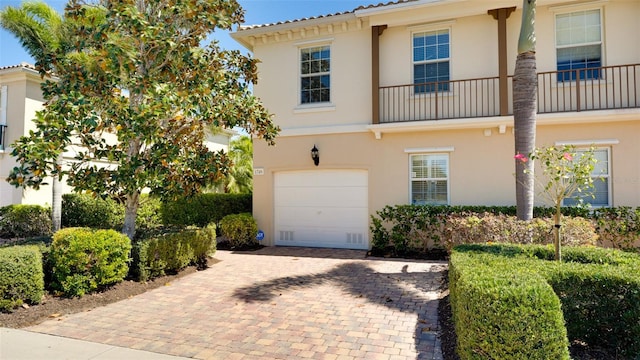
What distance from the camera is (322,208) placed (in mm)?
11398

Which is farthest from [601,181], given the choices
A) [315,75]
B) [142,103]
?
[142,103]

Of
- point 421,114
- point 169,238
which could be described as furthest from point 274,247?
point 421,114

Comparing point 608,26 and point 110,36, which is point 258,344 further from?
point 608,26

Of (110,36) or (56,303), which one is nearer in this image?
(56,303)

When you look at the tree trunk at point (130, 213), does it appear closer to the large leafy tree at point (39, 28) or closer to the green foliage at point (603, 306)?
the large leafy tree at point (39, 28)

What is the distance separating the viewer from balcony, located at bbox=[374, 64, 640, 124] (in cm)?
930

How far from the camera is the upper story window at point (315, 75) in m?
11.5

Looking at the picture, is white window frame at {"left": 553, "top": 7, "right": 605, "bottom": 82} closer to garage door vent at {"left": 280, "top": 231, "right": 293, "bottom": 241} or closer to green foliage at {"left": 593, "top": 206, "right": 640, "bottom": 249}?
green foliage at {"left": 593, "top": 206, "right": 640, "bottom": 249}

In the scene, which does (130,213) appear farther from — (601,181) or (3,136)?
(3,136)

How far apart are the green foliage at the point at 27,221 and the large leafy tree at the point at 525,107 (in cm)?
1511

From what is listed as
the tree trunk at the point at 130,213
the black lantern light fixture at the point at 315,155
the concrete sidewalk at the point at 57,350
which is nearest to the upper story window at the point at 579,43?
the black lantern light fixture at the point at 315,155

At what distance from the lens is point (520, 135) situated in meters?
7.43

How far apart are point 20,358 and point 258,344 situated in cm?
265

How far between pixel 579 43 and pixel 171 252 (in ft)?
37.2
